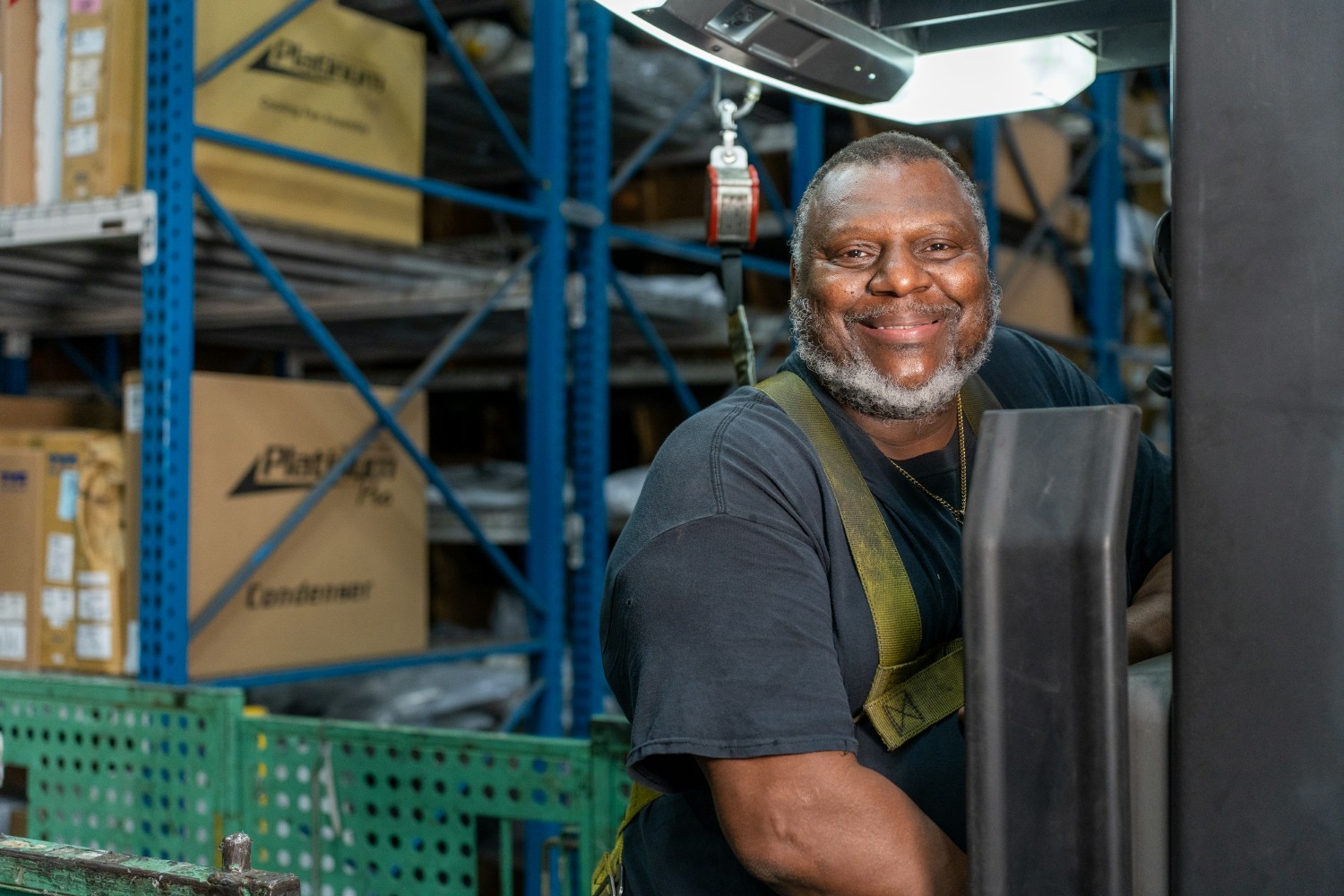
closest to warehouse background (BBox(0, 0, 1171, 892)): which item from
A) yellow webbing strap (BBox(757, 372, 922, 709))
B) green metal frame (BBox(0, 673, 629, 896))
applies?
green metal frame (BBox(0, 673, 629, 896))

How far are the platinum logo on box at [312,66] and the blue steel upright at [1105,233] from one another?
4495 mm

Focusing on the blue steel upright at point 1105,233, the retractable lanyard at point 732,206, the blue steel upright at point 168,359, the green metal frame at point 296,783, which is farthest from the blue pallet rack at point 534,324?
the blue steel upright at point 1105,233

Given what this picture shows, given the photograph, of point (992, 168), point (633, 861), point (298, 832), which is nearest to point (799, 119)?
point (992, 168)

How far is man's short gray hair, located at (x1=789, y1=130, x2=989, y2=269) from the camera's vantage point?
68.1 inches

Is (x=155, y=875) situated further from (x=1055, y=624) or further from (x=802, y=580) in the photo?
(x=1055, y=624)

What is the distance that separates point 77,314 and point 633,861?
3.63m

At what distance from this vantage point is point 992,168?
5918 millimetres

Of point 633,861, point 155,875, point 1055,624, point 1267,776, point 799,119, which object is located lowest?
point 633,861

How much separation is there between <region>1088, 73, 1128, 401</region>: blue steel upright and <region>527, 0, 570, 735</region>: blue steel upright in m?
3.89

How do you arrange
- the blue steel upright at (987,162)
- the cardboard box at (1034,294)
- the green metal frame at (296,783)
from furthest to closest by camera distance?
the cardboard box at (1034,294) < the blue steel upright at (987,162) < the green metal frame at (296,783)

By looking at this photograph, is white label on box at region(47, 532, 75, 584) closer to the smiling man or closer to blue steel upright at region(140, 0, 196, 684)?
blue steel upright at region(140, 0, 196, 684)

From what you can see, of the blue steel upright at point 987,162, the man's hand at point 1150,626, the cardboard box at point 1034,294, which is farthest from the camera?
the cardboard box at point 1034,294

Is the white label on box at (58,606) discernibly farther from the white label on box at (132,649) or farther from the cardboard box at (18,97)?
the cardboard box at (18,97)

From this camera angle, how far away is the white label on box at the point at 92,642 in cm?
327
